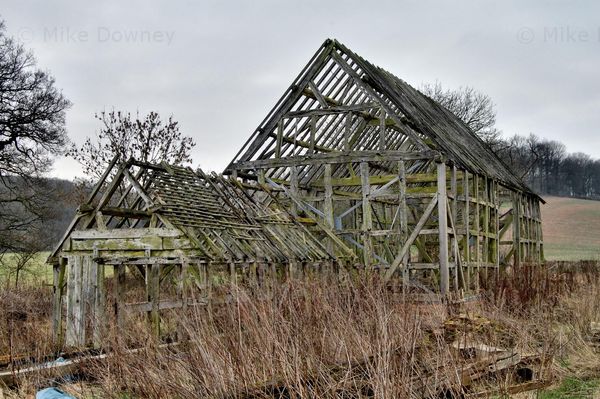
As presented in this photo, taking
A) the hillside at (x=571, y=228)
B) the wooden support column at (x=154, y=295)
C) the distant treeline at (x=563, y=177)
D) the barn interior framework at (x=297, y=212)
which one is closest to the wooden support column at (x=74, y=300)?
the barn interior framework at (x=297, y=212)

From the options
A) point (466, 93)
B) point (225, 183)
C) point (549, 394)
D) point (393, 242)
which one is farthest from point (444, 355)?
point (466, 93)

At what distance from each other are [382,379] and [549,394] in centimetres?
321

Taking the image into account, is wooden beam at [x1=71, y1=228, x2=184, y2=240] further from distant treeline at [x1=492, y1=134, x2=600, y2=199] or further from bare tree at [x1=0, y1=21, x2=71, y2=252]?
distant treeline at [x1=492, y1=134, x2=600, y2=199]

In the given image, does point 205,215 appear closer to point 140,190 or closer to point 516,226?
point 140,190

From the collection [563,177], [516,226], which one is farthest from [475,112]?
[563,177]

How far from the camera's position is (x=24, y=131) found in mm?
23688

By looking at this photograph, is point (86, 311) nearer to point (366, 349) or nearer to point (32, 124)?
point (366, 349)

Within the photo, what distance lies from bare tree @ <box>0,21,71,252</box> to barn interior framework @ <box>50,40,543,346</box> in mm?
7371

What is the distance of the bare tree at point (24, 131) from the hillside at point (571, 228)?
100ft

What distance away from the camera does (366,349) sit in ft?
20.4

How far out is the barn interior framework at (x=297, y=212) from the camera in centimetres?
1130

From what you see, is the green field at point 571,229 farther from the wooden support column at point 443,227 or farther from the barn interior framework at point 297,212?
the wooden support column at point 443,227

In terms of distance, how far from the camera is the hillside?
45.4 metres

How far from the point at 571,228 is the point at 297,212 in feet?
150
